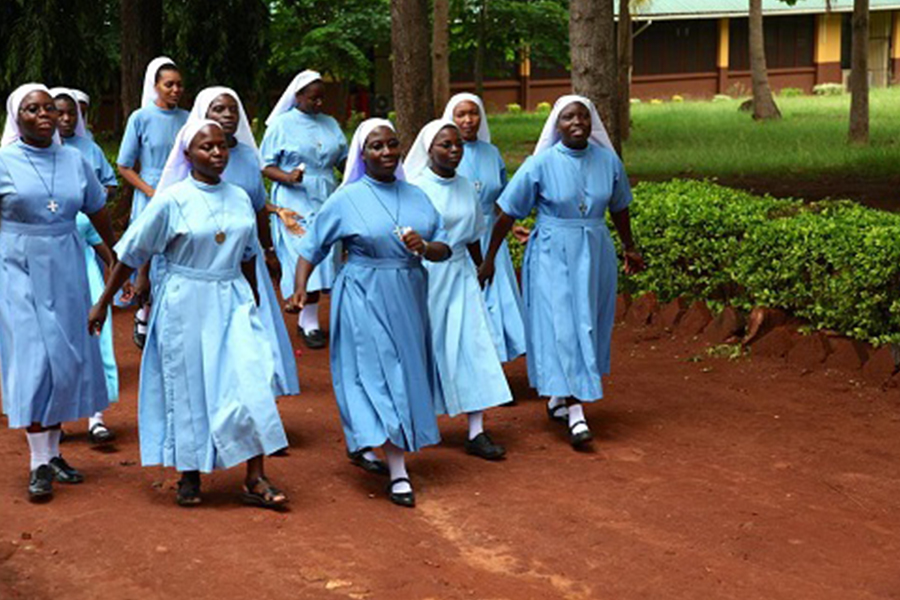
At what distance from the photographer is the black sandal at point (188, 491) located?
7438mm

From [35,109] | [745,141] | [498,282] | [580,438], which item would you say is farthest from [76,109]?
[745,141]

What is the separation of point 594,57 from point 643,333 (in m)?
2.58

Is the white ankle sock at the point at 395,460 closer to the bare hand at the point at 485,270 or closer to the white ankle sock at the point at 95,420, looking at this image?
the bare hand at the point at 485,270

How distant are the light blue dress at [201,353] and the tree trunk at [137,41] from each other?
1145cm

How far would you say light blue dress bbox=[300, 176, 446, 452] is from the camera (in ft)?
25.6

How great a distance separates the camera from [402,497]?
7676 mm

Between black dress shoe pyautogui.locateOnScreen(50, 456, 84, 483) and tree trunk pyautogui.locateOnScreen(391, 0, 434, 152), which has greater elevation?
tree trunk pyautogui.locateOnScreen(391, 0, 434, 152)

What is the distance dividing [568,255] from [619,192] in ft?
1.65

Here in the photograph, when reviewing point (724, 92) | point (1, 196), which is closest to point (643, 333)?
point (1, 196)

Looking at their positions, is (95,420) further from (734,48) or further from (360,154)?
(734,48)

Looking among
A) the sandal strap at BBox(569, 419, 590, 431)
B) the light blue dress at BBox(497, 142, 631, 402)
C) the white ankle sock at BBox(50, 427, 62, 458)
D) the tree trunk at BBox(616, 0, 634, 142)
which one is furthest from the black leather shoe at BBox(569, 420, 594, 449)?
the tree trunk at BBox(616, 0, 634, 142)

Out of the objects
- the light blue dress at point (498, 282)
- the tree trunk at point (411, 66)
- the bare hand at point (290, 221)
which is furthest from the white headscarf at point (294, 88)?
the tree trunk at point (411, 66)

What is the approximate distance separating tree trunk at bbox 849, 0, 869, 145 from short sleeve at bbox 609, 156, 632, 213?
15.3m

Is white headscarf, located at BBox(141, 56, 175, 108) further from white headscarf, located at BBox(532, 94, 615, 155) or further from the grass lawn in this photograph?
the grass lawn
